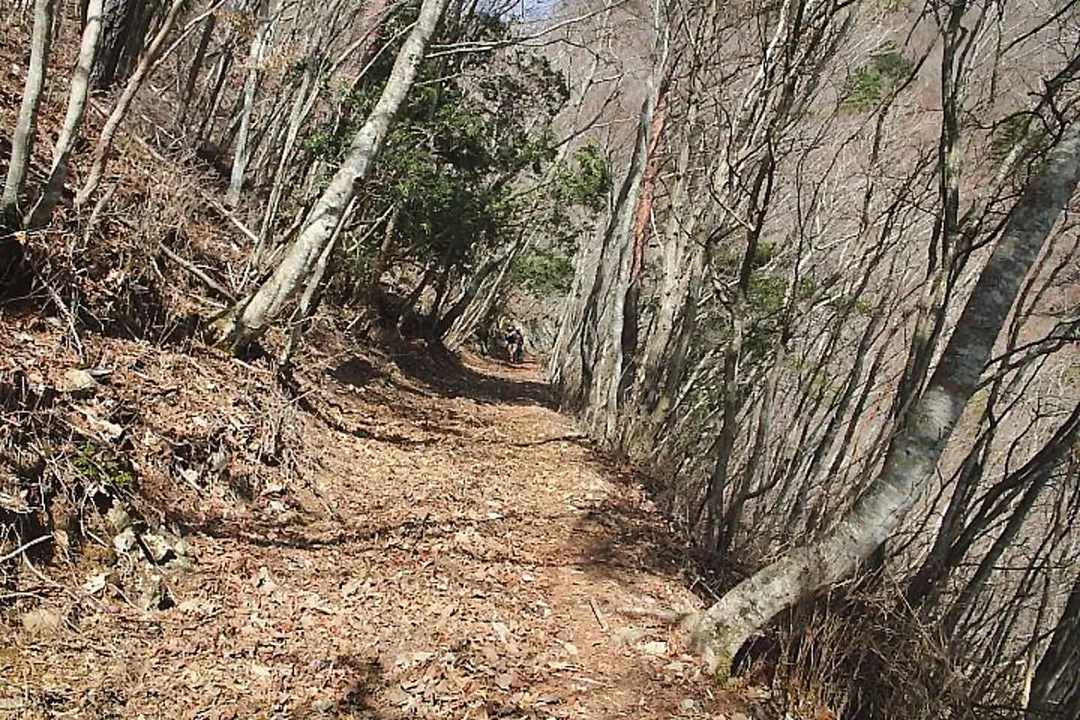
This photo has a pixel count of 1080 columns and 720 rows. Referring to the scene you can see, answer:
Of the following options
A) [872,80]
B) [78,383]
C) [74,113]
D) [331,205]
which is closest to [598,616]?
[78,383]

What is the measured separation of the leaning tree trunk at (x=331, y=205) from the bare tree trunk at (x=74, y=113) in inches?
80.3

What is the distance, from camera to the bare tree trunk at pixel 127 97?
561 cm

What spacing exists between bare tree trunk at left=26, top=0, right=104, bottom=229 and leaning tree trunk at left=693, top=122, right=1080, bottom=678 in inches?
193

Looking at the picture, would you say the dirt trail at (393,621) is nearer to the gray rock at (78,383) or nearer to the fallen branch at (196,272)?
the gray rock at (78,383)

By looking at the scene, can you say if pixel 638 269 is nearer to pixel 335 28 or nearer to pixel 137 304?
pixel 335 28

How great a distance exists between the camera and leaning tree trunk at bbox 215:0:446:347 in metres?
7.06

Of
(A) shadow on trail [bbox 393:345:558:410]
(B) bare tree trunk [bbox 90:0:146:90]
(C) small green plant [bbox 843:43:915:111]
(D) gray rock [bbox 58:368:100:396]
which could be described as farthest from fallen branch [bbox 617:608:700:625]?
(A) shadow on trail [bbox 393:345:558:410]

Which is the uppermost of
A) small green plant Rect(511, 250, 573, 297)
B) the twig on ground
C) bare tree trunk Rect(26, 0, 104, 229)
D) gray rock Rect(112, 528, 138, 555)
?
small green plant Rect(511, 250, 573, 297)

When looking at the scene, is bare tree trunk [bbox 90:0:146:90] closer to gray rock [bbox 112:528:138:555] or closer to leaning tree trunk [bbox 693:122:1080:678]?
gray rock [bbox 112:528:138:555]

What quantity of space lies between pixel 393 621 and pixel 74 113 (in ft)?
12.2

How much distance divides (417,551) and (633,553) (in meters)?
1.69

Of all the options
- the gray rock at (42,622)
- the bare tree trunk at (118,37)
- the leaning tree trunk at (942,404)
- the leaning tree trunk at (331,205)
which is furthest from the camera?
the bare tree trunk at (118,37)

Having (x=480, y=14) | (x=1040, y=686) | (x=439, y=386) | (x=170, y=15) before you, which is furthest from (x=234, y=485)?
(x=480, y=14)

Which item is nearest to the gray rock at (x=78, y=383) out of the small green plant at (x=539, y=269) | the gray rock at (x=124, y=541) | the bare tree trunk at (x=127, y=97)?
the gray rock at (x=124, y=541)
